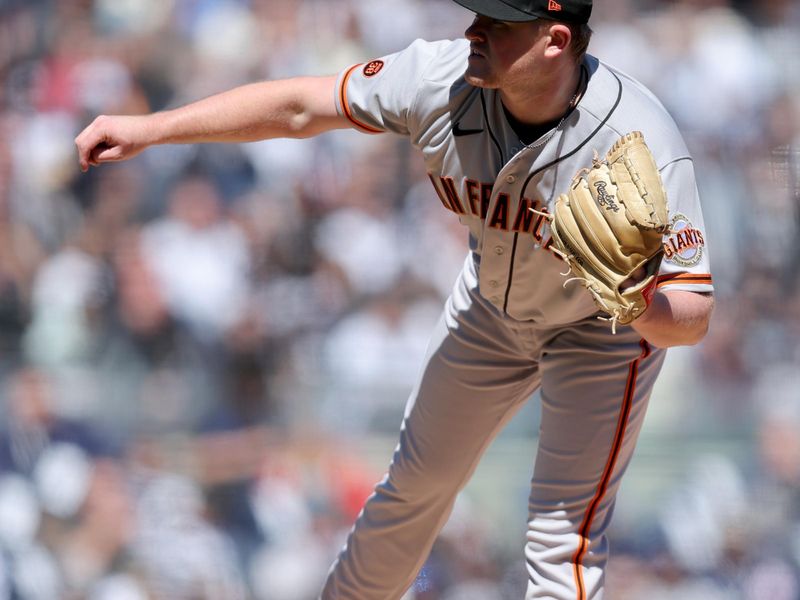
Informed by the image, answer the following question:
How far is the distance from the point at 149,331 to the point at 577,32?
3.01 m

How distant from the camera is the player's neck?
2.14 metres

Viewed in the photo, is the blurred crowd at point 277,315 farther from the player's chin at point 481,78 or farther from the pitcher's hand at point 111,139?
the player's chin at point 481,78

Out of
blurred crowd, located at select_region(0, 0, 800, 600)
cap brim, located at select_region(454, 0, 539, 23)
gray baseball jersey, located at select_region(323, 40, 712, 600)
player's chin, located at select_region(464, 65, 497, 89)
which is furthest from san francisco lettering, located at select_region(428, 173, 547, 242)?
blurred crowd, located at select_region(0, 0, 800, 600)

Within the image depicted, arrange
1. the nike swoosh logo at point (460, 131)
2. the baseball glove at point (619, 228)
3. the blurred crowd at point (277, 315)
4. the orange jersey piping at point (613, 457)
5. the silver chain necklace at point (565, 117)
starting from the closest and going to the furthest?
1. the baseball glove at point (619, 228)
2. the silver chain necklace at point (565, 117)
3. the nike swoosh logo at point (460, 131)
4. the orange jersey piping at point (613, 457)
5. the blurred crowd at point (277, 315)

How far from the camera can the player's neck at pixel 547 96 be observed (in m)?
2.14

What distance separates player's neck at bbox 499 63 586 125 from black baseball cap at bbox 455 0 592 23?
0.11 m

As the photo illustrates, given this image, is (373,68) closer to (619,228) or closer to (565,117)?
(565,117)

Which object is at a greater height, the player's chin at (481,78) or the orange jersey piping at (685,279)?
the player's chin at (481,78)

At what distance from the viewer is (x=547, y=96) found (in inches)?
85.4

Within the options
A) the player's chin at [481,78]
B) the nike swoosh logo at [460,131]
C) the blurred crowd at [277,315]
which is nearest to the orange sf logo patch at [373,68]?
the nike swoosh logo at [460,131]

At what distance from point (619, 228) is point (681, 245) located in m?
0.20

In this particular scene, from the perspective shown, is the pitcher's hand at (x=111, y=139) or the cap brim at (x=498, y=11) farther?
the pitcher's hand at (x=111, y=139)

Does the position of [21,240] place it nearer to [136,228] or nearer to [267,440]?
[136,228]

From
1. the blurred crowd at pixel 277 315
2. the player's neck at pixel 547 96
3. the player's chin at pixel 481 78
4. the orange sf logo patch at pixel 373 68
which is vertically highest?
the orange sf logo patch at pixel 373 68
